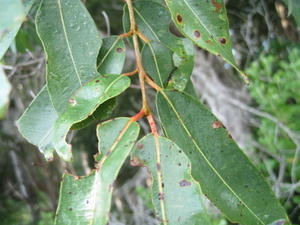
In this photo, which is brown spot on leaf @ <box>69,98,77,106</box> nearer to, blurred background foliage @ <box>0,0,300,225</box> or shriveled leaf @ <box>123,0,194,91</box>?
shriveled leaf @ <box>123,0,194,91</box>

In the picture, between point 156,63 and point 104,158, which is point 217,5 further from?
point 104,158

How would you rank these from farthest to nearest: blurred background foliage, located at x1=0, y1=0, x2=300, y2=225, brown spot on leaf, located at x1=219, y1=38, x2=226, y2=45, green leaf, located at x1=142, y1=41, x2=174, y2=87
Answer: blurred background foliage, located at x1=0, y1=0, x2=300, y2=225, green leaf, located at x1=142, y1=41, x2=174, y2=87, brown spot on leaf, located at x1=219, y1=38, x2=226, y2=45

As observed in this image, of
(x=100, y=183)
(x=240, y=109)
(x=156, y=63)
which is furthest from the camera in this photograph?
(x=240, y=109)

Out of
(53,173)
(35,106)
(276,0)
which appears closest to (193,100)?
(35,106)

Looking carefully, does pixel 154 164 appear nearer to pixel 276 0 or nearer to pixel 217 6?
pixel 217 6

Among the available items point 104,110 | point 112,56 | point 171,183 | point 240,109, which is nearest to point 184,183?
point 171,183

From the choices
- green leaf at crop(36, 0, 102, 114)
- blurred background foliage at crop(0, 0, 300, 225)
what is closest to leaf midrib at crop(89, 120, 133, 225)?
green leaf at crop(36, 0, 102, 114)
